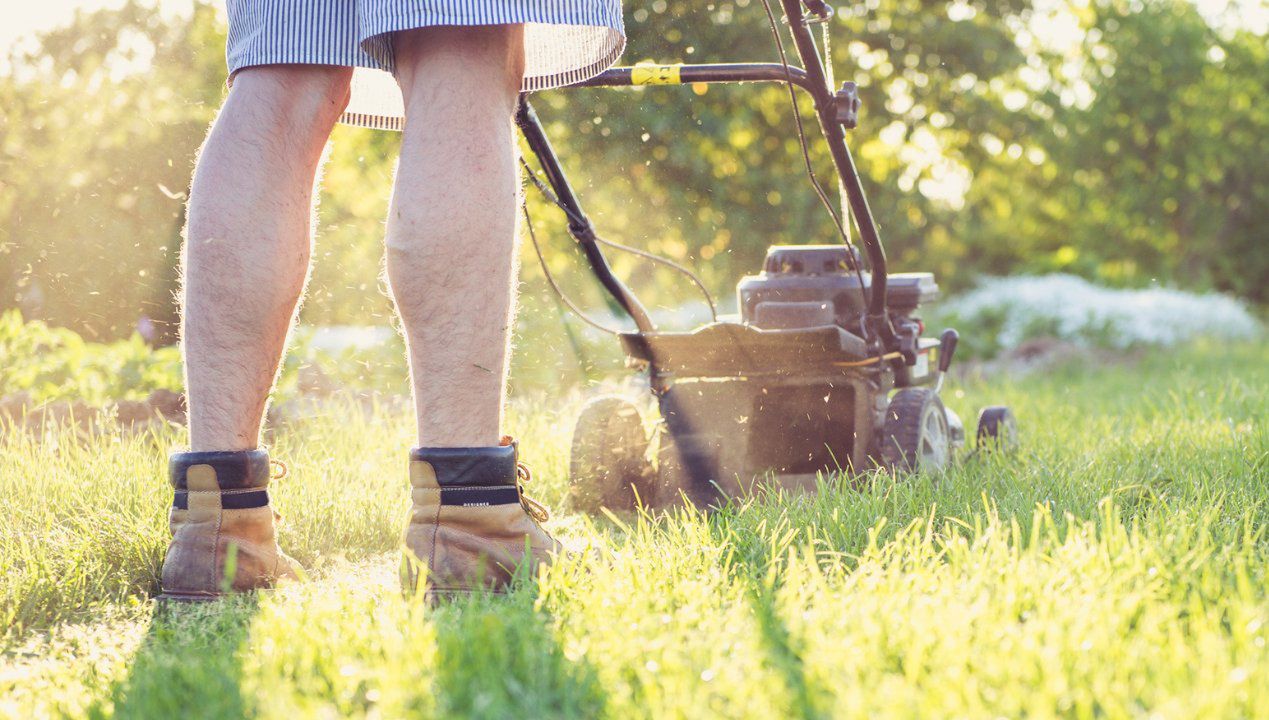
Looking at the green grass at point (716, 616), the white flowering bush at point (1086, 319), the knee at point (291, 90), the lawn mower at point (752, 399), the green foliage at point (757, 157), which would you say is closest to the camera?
the green grass at point (716, 616)

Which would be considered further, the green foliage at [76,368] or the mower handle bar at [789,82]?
the green foliage at [76,368]

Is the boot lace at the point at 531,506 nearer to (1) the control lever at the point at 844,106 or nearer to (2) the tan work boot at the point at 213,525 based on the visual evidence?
(2) the tan work boot at the point at 213,525

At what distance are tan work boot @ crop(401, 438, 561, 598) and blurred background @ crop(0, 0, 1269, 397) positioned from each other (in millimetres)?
1271

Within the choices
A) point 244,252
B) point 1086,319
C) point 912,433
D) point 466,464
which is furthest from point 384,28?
point 1086,319

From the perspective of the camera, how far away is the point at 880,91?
9.25 meters

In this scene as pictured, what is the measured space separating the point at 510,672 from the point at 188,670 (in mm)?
311

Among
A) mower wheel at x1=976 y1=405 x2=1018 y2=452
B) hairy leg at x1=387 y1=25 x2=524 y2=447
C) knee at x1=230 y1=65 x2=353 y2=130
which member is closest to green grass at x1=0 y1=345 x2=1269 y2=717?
hairy leg at x1=387 y1=25 x2=524 y2=447

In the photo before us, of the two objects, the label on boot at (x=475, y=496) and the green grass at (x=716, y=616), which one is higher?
the label on boot at (x=475, y=496)

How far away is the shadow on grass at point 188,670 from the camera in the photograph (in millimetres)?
1102

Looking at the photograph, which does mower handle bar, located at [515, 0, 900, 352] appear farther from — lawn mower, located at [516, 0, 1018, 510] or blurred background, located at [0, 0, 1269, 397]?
blurred background, located at [0, 0, 1269, 397]

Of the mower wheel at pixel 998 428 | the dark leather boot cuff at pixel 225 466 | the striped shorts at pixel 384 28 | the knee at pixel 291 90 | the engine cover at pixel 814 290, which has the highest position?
the striped shorts at pixel 384 28

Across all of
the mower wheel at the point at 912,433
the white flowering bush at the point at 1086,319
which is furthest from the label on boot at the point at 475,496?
the white flowering bush at the point at 1086,319

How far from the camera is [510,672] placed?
113cm

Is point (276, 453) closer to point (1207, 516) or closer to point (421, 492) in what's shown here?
point (421, 492)
